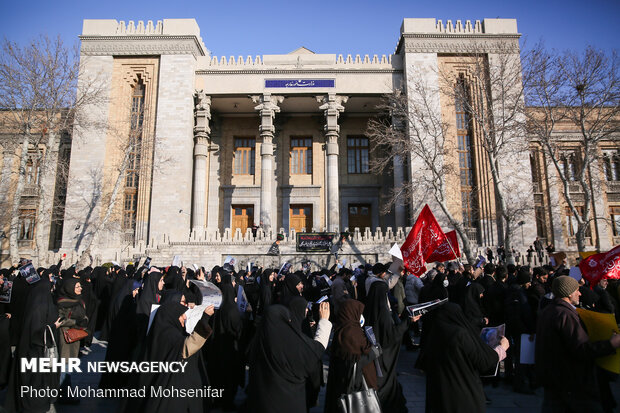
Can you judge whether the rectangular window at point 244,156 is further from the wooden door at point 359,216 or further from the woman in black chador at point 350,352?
the woman in black chador at point 350,352

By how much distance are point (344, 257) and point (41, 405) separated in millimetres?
15559

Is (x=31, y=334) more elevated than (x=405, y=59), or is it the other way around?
(x=405, y=59)

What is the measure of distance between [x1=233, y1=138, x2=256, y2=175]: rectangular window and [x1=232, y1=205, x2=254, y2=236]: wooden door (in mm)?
2431

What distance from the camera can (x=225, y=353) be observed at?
5.23 metres

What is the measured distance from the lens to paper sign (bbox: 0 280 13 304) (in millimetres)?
6781

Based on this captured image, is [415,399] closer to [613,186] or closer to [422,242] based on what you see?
[422,242]

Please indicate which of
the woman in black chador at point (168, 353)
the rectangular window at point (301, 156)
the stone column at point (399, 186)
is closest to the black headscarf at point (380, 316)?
the woman in black chador at point (168, 353)

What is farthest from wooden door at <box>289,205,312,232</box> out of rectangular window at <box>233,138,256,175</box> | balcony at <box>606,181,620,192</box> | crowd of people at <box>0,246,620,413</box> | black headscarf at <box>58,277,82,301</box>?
black headscarf at <box>58,277,82,301</box>

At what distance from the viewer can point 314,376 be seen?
388 cm

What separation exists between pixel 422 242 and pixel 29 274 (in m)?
8.03

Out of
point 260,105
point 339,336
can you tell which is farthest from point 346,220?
point 339,336

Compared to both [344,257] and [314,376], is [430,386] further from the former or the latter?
[344,257]

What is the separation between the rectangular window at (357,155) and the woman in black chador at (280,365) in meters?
24.3

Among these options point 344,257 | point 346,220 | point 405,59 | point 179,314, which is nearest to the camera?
point 179,314
